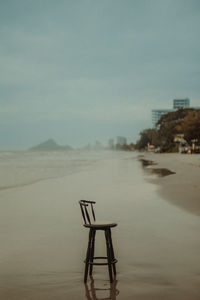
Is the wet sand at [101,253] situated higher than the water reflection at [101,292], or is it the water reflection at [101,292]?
the water reflection at [101,292]

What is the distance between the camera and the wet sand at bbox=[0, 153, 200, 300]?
464 cm

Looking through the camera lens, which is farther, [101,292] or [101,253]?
[101,253]

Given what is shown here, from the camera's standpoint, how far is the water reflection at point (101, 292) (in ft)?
14.5

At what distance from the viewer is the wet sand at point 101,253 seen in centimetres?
464

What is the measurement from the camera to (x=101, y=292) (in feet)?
15.0

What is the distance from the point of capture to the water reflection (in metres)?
4.42

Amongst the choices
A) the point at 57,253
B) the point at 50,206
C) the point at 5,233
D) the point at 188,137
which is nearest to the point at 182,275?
the point at 57,253

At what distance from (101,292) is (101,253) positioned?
1.80 metres

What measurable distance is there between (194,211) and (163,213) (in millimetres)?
1000

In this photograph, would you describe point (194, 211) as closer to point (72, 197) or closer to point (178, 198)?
point (178, 198)

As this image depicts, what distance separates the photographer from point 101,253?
Answer: 6383 mm

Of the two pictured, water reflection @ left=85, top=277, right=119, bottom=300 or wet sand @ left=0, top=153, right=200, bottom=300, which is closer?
water reflection @ left=85, top=277, right=119, bottom=300

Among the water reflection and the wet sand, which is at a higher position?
the water reflection

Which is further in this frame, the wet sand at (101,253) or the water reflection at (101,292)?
the wet sand at (101,253)
